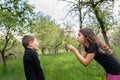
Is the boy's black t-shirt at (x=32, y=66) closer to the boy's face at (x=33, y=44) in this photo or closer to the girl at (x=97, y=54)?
the boy's face at (x=33, y=44)

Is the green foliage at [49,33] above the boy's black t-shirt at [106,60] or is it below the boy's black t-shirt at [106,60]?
below

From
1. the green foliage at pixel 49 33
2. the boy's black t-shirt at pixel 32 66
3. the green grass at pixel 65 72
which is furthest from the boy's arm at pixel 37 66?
the green foliage at pixel 49 33

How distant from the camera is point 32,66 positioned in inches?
231

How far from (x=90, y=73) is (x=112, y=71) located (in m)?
6.36

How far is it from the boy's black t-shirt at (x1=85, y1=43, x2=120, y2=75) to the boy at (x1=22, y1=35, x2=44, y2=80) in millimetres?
1117

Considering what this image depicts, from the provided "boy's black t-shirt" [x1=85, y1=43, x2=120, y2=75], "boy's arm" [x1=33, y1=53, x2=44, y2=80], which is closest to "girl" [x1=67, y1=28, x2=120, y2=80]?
"boy's black t-shirt" [x1=85, y1=43, x2=120, y2=75]

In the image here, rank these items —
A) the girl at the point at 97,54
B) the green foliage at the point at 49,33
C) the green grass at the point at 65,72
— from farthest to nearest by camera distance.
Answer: the green foliage at the point at 49,33 < the green grass at the point at 65,72 < the girl at the point at 97,54

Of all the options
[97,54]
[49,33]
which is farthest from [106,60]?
[49,33]

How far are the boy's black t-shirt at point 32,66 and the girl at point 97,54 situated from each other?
3.38 feet

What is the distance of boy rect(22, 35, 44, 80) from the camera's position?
19.1ft

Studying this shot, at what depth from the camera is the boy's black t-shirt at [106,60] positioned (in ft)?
16.6

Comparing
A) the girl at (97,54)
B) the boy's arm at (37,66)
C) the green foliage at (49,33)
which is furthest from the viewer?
the green foliage at (49,33)

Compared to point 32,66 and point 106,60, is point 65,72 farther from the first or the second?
point 106,60

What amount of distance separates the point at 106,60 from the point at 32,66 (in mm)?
1495
